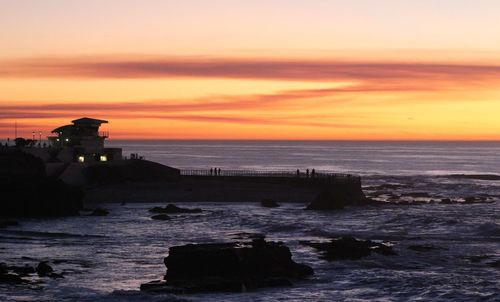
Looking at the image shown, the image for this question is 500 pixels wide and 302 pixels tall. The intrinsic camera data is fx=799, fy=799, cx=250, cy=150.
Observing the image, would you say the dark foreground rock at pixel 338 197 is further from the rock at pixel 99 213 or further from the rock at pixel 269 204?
the rock at pixel 99 213

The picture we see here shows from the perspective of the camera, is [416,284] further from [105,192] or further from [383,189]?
[383,189]

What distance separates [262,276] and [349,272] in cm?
719

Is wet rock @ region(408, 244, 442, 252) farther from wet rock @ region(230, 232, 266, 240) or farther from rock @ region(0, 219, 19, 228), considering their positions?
rock @ region(0, 219, 19, 228)

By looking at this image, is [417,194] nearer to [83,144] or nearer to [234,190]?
[234,190]

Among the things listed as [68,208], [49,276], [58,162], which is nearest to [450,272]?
[49,276]

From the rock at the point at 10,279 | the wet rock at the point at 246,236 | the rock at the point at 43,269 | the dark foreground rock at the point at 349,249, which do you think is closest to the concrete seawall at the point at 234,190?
the wet rock at the point at 246,236

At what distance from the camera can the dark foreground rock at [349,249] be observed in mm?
53188

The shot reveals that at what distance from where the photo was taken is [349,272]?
48.1 metres

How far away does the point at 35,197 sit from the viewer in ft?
261

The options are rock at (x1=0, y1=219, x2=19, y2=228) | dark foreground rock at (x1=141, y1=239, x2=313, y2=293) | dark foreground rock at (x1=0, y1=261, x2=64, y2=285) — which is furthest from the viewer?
rock at (x1=0, y1=219, x2=19, y2=228)

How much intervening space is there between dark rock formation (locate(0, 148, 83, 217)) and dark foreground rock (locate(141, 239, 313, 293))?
40.5 metres

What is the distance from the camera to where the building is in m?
113

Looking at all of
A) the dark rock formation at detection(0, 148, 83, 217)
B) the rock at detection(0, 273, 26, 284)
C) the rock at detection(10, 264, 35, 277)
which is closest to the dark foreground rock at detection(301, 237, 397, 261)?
the rock at detection(10, 264, 35, 277)

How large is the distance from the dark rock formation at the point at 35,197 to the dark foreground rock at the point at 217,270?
40.5 m
